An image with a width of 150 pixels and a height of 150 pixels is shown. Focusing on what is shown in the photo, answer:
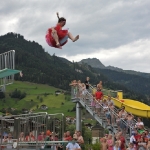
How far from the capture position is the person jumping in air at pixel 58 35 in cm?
876

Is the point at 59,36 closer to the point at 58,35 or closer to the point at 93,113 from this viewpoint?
the point at 58,35

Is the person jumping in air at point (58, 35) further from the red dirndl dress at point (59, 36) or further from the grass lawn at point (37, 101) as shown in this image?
the grass lawn at point (37, 101)

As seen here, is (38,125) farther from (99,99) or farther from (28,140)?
(99,99)

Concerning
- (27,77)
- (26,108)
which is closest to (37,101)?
(26,108)

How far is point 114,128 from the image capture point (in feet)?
65.4

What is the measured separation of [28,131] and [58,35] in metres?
4.48

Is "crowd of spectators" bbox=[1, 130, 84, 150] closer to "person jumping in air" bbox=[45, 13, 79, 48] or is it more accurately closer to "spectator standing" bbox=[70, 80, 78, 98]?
"person jumping in air" bbox=[45, 13, 79, 48]

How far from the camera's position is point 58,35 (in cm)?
882

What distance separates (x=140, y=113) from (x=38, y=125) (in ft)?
47.7

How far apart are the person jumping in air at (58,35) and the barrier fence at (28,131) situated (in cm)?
368

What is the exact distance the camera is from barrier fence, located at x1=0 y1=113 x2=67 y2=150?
11.6 m

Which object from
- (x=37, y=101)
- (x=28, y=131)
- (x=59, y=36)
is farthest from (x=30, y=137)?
(x=37, y=101)

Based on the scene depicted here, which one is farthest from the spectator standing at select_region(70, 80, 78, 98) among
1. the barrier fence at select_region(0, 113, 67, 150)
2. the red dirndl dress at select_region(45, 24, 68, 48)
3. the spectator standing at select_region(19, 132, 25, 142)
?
the red dirndl dress at select_region(45, 24, 68, 48)

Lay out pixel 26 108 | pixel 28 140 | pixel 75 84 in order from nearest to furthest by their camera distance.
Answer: pixel 28 140, pixel 75 84, pixel 26 108
